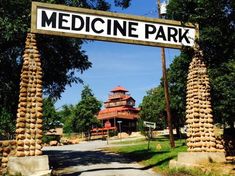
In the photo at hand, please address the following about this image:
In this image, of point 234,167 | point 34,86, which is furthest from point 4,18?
point 234,167

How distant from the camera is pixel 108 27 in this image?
14.3 metres

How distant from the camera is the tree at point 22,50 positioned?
19.9 metres

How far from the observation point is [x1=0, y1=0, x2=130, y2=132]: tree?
19906 mm

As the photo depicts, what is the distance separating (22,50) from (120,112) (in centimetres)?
7623

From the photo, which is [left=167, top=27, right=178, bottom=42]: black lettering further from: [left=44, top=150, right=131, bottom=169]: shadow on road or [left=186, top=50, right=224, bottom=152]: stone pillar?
[left=44, top=150, right=131, bottom=169]: shadow on road

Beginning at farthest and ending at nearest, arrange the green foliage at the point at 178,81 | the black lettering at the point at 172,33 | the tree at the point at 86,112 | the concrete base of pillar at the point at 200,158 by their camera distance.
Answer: the tree at the point at 86,112 → the green foliage at the point at 178,81 → the black lettering at the point at 172,33 → the concrete base of pillar at the point at 200,158

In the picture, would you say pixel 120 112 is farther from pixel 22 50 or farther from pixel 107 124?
pixel 22 50

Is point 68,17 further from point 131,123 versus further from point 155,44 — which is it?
point 131,123

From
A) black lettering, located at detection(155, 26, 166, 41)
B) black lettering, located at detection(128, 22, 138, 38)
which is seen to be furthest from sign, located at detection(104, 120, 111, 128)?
black lettering, located at detection(128, 22, 138, 38)

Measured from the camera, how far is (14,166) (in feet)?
43.7

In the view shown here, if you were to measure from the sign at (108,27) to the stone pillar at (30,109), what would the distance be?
46.7 inches

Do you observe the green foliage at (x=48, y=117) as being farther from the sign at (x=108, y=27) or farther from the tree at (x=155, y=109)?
the sign at (x=108, y=27)

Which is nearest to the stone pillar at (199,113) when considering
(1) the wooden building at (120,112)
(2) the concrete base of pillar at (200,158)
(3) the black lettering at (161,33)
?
(2) the concrete base of pillar at (200,158)

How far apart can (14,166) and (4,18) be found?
9.54 m
